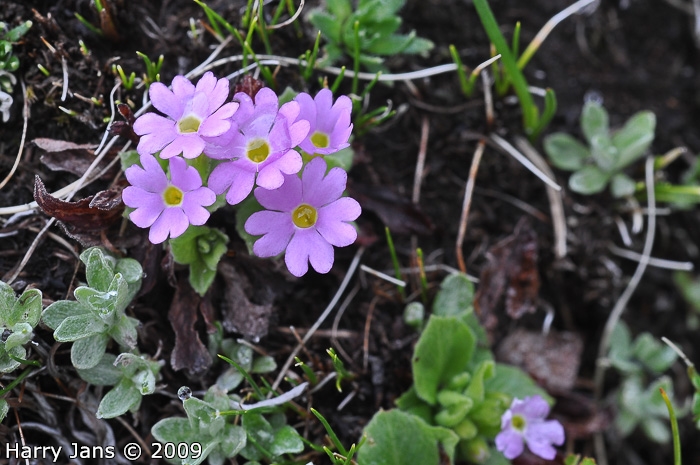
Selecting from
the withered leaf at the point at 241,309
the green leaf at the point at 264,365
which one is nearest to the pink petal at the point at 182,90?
the withered leaf at the point at 241,309

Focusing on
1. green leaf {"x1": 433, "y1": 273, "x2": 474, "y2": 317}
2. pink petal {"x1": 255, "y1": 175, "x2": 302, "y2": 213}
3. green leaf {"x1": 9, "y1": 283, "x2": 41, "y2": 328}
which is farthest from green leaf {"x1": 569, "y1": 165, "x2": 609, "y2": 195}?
green leaf {"x1": 9, "y1": 283, "x2": 41, "y2": 328}

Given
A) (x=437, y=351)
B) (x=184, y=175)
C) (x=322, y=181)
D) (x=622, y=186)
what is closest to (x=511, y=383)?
(x=437, y=351)

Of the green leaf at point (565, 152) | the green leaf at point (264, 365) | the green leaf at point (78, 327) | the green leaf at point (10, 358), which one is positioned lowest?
the green leaf at point (264, 365)

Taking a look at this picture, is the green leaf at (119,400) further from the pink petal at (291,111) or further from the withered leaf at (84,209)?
the pink petal at (291,111)

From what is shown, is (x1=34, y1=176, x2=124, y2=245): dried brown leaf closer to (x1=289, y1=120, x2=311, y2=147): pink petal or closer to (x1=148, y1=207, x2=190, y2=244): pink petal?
(x1=148, y1=207, x2=190, y2=244): pink petal

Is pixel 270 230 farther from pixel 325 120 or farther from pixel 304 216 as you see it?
pixel 325 120

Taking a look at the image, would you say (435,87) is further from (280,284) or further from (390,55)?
(280,284)
